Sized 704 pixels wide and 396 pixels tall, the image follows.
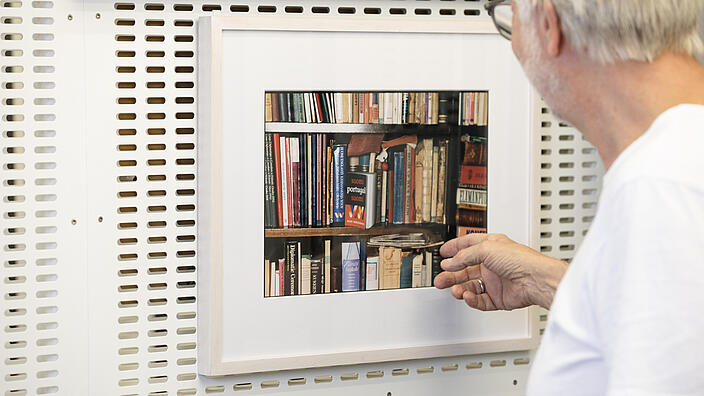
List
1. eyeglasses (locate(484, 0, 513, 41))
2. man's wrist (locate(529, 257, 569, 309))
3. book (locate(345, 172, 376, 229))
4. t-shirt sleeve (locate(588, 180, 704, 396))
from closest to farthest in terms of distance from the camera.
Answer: t-shirt sleeve (locate(588, 180, 704, 396))
eyeglasses (locate(484, 0, 513, 41))
man's wrist (locate(529, 257, 569, 309))
book (locate(345, 172, 376, 229))

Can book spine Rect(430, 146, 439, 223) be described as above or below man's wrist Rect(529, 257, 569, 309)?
above

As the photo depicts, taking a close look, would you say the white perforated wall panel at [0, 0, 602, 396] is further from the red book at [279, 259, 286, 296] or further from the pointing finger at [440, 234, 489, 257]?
the pointing finger at [440, 234, 489, 257]

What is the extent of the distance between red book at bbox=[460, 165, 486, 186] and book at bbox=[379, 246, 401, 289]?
0.14 metres

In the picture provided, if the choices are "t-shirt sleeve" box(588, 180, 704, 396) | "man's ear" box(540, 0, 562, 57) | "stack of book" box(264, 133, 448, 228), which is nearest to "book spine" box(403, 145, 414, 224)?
"stack of book" box(264, 133, 448, 228)

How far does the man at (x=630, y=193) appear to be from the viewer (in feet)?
1.58

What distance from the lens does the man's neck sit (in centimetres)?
56

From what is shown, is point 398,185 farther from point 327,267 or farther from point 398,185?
point 327,267

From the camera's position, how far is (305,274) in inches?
38.6

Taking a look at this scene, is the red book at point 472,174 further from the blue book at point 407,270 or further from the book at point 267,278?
the book at point 267,278

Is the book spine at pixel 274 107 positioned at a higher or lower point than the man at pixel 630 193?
higher

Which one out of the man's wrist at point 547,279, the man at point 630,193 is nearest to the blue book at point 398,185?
the man's wrist at point 547,279

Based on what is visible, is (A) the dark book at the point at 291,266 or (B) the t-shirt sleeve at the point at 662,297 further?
(A) the dark book at the point at 291,266

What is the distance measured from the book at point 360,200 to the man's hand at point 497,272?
0.37 feet

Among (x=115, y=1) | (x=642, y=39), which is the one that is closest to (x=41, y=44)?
(x=115, y=1)
